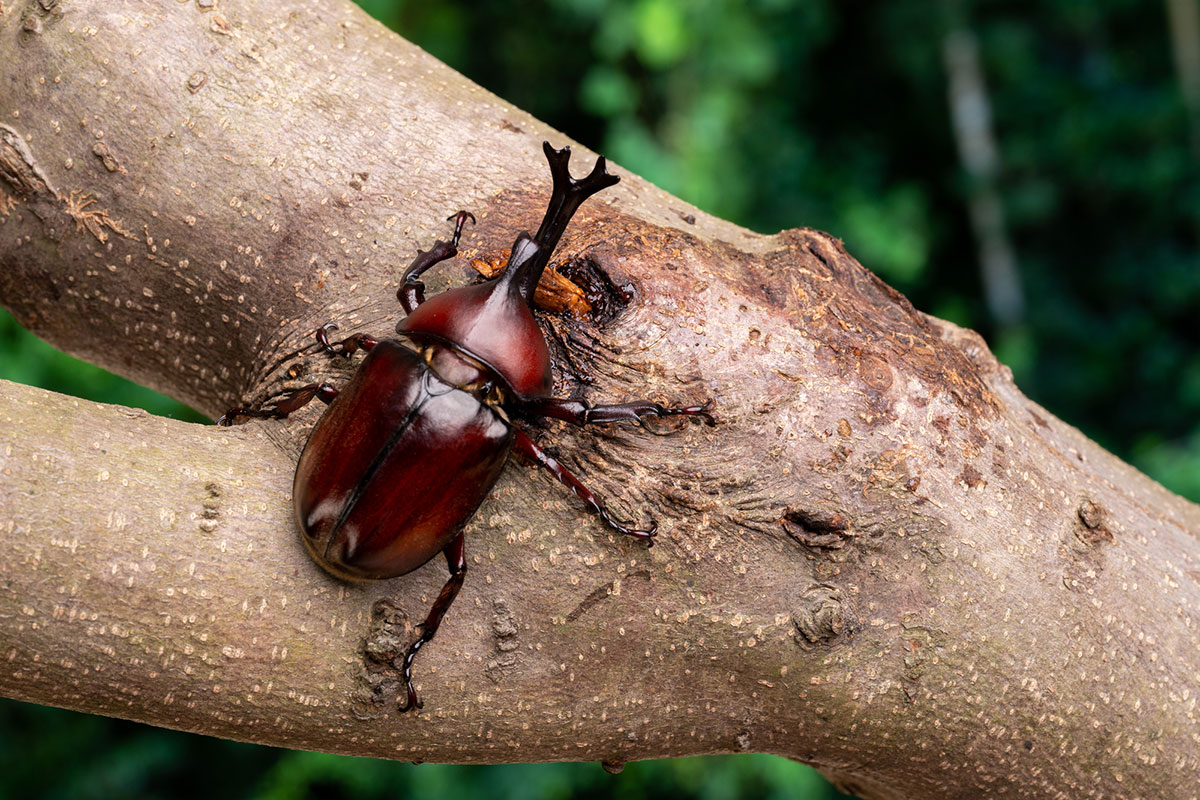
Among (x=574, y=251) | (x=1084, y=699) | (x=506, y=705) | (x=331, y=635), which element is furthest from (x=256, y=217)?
(x=1084, y=699)

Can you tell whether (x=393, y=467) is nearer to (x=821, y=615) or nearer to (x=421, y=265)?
(x=421, y=265)

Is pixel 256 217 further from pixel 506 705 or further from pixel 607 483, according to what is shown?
pixel 506 705

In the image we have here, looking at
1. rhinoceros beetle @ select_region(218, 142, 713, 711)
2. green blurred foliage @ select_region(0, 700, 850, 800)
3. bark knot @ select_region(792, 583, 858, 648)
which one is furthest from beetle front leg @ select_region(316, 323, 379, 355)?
green blurred foliage @ select_region(0, 700, 850, 800)

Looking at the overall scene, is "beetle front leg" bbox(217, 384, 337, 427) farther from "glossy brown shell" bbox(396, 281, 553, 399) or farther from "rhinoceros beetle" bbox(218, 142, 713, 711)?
"glossy brown shell" bbox(396, 281, 553, 399)

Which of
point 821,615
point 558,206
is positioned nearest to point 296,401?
point 558,206

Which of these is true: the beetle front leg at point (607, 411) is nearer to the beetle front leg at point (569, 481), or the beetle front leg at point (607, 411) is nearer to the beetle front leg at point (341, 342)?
the beetle front leg at point (569, 481)

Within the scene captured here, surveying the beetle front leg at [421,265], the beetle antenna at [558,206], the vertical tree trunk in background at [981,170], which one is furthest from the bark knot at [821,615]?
the vertical tree trunk in background at [981,170]

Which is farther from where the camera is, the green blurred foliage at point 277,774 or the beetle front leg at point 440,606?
the green blurred foliage at point 277,774
